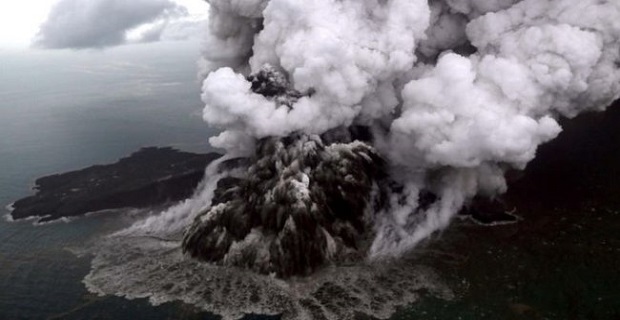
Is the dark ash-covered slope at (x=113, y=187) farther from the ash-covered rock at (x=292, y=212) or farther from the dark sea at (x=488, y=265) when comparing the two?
the ash-covered rock at (x=292, y=212)

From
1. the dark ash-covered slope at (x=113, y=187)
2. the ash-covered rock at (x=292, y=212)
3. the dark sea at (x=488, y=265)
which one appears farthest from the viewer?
the dark ash-covered slope at (x=113, y=187)

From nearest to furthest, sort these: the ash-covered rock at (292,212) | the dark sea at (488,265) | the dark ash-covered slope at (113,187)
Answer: the dark sea at (488,265) < the ash-covered rock at (292,212) < the dark ash-covered slope at (113,187)

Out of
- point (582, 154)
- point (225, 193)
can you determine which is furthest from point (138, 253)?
point (582, 154)

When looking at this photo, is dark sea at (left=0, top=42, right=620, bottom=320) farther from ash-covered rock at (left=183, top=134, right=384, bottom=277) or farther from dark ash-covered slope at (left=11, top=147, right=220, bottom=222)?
dark ash-covered slope at (left=11, top=147, right=220, bottom=222)

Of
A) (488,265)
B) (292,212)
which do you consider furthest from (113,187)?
(488,265)

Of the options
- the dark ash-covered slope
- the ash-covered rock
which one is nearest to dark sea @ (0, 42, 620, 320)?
the ash-covered rock

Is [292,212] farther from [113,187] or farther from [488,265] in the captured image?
[113,187]

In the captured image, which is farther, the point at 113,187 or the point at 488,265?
the point at 113,187

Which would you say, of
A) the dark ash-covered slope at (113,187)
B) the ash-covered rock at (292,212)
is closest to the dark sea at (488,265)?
the ash-covered rock at (292,212)
